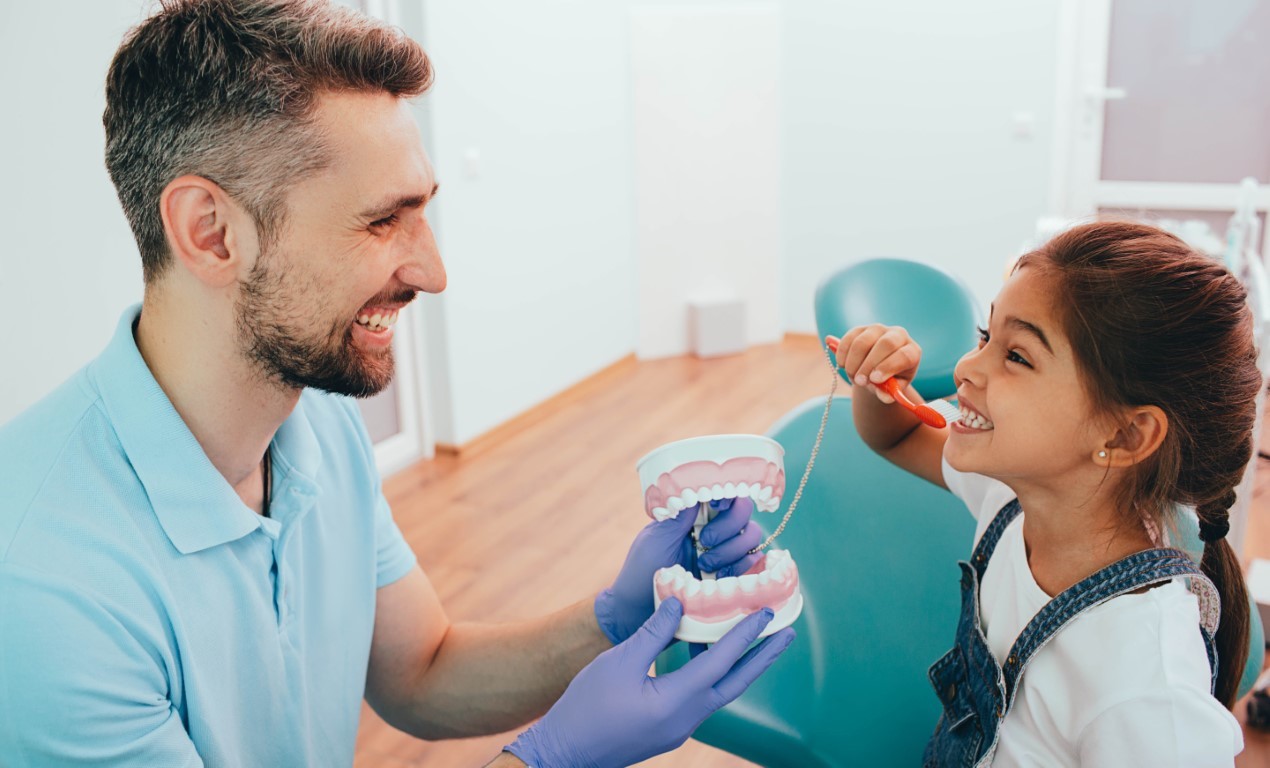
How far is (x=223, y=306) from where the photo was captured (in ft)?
3.71

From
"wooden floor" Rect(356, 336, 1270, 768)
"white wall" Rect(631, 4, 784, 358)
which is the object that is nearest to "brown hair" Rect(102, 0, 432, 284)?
"wooden floor" Rect(356, 336, 1270, 768)

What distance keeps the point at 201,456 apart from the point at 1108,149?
435cm

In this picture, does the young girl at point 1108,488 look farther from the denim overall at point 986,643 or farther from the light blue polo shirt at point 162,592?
the light blue polo shirt at point 162,592

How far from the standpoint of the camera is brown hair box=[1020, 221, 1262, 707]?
104 cm

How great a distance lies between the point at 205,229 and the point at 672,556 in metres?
0.58

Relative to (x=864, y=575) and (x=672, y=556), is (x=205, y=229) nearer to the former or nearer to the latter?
(x=672, y=556)

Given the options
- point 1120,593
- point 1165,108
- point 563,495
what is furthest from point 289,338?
point 1165,108

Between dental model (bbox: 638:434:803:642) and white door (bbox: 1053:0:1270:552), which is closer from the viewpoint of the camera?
dental model (bbox: 638:434:803:642)

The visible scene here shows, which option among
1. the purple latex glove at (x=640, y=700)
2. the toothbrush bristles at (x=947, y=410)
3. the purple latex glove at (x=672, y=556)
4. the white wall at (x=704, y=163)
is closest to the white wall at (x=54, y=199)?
the purple latex glove at (x=672, y=556)

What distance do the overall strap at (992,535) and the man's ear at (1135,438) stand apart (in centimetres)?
18

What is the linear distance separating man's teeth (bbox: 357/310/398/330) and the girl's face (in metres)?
0.60

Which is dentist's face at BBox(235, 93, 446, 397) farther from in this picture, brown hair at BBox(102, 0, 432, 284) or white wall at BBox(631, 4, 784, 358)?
white wall at BBox(631, 4, 784, 358)

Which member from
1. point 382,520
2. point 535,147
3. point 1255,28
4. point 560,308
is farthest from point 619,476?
point 1255,28

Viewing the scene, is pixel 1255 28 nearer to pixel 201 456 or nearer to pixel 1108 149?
pixel 1108 149
